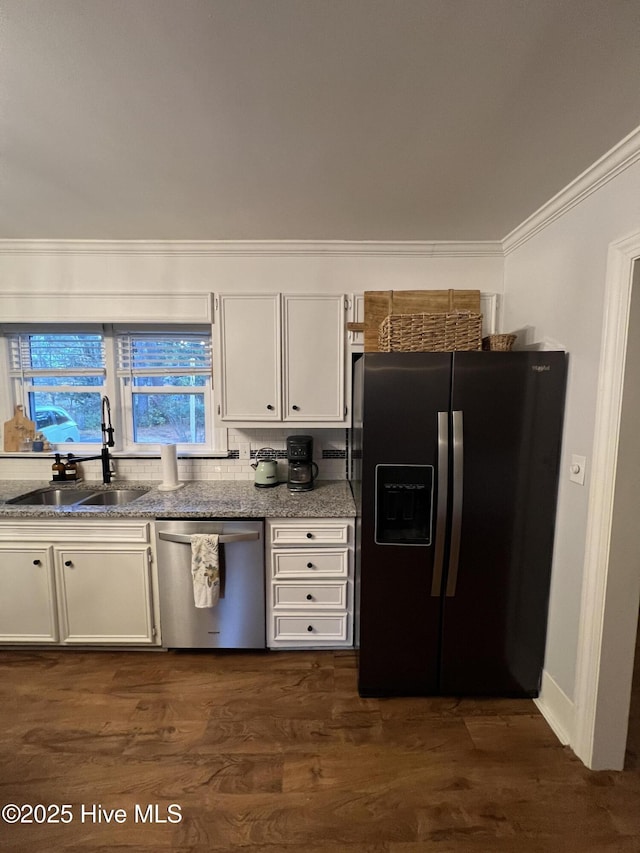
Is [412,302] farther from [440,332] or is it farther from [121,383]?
[121,383]

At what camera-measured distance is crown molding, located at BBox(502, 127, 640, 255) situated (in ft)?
4.45

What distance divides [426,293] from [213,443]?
5.94 ft

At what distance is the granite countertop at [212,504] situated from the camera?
6.86 ft

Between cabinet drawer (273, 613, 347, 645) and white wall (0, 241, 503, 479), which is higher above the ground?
white wall (0, 241, 503, 479)

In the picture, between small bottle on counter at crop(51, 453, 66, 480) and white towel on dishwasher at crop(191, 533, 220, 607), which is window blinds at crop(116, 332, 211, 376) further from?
white towel on dishwasher at crop(191, 533, 220, 607)

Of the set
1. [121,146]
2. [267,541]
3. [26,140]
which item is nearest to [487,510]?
[267,541]

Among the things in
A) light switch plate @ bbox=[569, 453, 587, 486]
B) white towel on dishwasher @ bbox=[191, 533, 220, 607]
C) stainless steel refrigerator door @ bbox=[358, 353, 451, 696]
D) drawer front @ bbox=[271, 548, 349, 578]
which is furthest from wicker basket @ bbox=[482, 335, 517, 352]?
white towel on dishwasher @ bbox=[191, 533, 220, 607]

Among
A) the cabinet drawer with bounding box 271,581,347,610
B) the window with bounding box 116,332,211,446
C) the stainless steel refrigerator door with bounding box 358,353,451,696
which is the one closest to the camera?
the stainless steel refrigerator door with bounding box 358,353,451,696

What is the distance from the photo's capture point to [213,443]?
9.06 feet

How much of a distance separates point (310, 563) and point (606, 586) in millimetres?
1399

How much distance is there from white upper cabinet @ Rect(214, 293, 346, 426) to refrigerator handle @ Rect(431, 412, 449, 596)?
80 centimetres

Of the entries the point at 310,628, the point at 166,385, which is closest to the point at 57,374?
the point at 166,385

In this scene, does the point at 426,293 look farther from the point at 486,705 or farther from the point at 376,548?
the point at 486,705

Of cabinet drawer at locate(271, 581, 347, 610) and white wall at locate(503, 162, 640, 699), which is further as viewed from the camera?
cabinet drawer at locate(271, 581, 347, 610)
